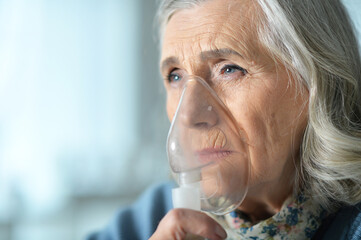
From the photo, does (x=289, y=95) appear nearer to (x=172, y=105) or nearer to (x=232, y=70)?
(x=232, y=70)

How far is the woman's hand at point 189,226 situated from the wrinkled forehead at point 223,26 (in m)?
0.49

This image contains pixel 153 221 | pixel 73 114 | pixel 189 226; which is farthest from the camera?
pixel 73 114

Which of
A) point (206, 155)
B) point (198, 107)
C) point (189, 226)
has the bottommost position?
point (189, 226)

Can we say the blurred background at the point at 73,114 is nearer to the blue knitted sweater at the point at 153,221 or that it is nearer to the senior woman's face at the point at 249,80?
the blue knitted sweater at the point at 153,221

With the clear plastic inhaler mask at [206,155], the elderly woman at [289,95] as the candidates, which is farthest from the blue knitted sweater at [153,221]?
the clear plastic inhaler mask at [206,155]

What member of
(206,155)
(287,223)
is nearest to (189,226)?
(206,155)

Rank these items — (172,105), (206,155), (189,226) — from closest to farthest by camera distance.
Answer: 1. (189,226)
2. (206,155)
3. (172,105)

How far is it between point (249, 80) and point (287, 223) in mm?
406

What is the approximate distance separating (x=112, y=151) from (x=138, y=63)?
599 mm

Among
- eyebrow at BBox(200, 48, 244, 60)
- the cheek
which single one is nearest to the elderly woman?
eyebrow at BBox(200, 48, 244, 60)

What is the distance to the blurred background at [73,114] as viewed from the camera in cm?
226

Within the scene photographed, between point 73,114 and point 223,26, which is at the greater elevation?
point 223,26

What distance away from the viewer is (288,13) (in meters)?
1.09

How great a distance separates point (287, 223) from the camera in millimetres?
1118
